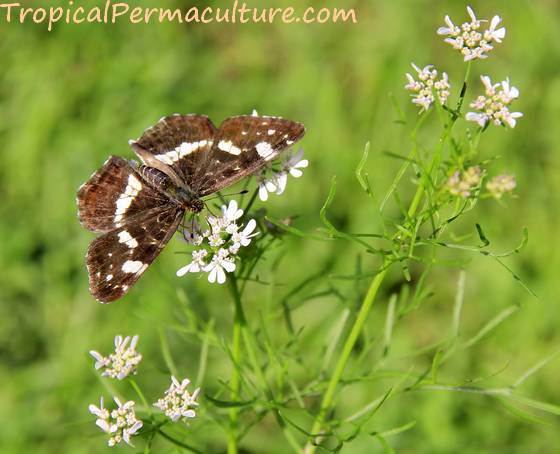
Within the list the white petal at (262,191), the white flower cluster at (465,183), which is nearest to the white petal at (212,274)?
the white petal at (262,191)

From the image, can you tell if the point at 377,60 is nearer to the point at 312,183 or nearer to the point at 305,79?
the point at 305,79

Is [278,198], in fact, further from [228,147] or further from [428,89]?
[428,89]

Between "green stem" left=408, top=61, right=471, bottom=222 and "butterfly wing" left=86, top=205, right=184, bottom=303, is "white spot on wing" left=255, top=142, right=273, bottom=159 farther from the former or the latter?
"green stem" left=408, top=61, right=471, bottom=222

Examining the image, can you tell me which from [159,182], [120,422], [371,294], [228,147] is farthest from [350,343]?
[159,182]

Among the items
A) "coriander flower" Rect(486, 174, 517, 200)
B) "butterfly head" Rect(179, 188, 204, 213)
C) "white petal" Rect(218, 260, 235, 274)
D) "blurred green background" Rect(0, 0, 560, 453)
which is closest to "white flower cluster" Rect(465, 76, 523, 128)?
"coriander flower" Rect(486, 174, 517, 200)

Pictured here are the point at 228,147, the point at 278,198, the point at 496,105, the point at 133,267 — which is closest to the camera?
the point at 496,105

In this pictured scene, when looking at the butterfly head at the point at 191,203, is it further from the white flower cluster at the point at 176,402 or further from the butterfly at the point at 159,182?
the white flower cluster at the point at 176,402

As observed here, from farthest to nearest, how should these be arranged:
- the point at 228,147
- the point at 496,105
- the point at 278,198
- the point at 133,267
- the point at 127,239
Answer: the point at 278,198
the point at 228,147
the point at 127,239
the point at 133,267
the point at 496,105
